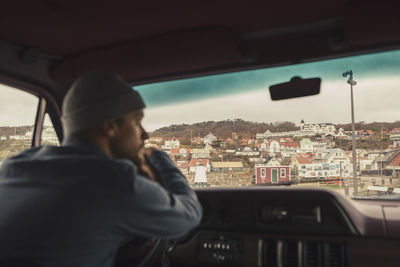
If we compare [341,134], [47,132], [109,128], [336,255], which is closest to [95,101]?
[109,128]

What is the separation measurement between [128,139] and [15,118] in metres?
1.94

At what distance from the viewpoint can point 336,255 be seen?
2480 millimetres

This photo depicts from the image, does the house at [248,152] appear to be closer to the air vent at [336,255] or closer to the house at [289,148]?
the house at [289,148]

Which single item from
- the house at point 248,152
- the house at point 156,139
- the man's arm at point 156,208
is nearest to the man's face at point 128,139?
the man's arm at point 156,208

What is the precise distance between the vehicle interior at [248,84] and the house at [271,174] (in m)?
0.03

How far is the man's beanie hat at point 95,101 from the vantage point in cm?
144

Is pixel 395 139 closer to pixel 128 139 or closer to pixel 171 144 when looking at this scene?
pixel 171 144

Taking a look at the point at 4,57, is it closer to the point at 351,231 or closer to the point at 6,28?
the point at 6,28

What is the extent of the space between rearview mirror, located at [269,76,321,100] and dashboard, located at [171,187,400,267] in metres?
0.74

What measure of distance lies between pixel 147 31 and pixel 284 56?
1046 mm

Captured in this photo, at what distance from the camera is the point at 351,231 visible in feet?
8.19

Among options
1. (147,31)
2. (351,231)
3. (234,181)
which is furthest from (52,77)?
(351,231)

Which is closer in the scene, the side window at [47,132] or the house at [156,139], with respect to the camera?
the house at [156,139]

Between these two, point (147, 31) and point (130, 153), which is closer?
point (130, 153)
